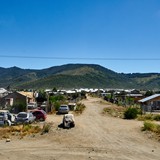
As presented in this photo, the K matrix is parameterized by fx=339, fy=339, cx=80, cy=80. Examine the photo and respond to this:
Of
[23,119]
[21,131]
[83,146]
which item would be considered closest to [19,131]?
[21,131]

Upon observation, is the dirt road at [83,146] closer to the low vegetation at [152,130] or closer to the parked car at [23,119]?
the low vegetation at [152,130]

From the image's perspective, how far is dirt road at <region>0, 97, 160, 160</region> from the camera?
2234 centimetres

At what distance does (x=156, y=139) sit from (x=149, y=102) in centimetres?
4920

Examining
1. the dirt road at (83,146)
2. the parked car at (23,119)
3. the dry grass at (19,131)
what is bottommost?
the dirt road at (83,146)

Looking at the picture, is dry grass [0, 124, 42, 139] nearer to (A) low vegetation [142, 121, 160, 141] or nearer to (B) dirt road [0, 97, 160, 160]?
(B) dirt road [0, 97, 160, 160]

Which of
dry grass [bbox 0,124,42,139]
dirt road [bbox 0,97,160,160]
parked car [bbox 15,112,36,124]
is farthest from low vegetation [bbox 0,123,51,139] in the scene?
parked car [bbox 15,112,36,124]

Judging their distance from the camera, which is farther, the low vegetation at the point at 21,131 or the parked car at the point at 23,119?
the parked car at the point at 23,119

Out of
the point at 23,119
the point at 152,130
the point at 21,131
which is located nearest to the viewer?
the point at 152,130

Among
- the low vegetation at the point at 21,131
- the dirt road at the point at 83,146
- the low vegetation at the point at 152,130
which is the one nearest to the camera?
the dirt road at the point at 83,146

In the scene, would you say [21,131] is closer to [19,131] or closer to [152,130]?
[19,131]

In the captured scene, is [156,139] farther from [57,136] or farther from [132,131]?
[57,136]

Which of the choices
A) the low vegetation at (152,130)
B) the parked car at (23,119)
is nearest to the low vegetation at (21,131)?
the parked car at (23,119)

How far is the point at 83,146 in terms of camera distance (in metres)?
25.1

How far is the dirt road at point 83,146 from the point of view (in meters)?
22.3
